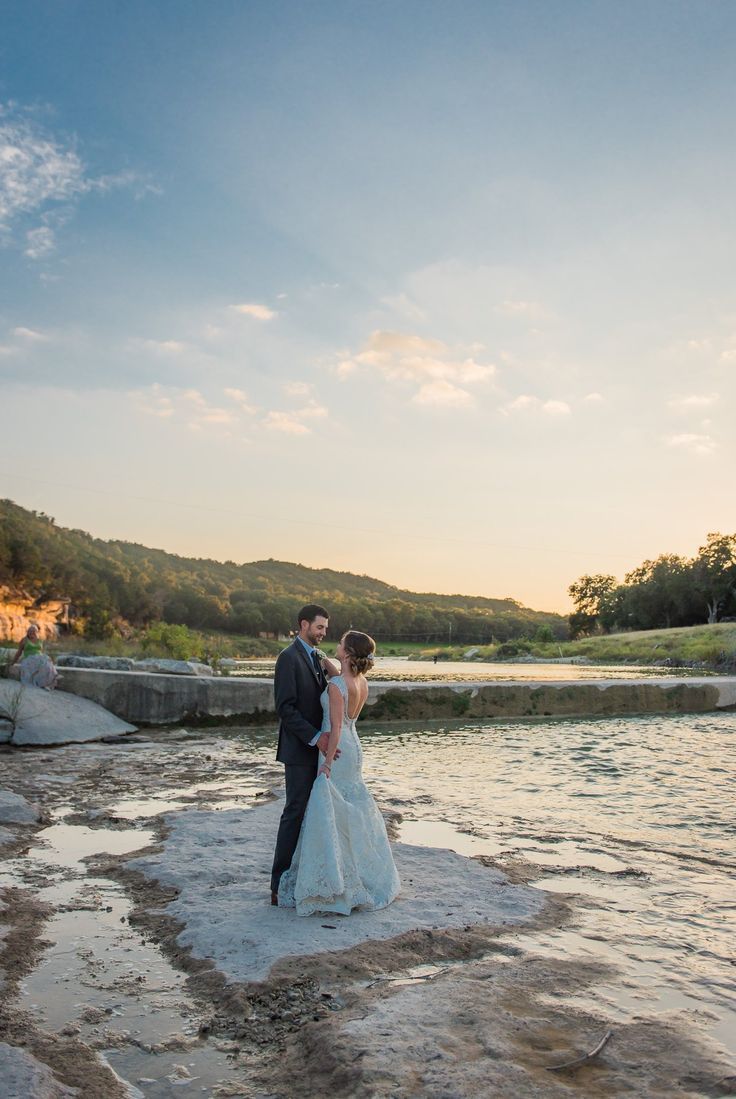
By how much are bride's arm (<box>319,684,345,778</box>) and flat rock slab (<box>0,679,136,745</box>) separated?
942cm

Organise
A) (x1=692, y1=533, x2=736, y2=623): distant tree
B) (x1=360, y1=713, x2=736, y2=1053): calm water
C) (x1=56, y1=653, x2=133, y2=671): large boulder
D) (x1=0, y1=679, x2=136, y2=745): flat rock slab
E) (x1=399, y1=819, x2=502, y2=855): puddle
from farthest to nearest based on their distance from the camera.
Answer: (x1=692, y1=533, x2=736, y2=623): distant tree → (x1=56, y1=653, x2=133, y2=671): large boulder → (x1=0, y1=679, x2=136, y2=745): flat rock slab → (x1=399, y1=819, x2=502, y2=855): puddle → (x1=360, y1=713, x2=736, y2=1053): calm water

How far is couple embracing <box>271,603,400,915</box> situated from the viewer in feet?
19.3

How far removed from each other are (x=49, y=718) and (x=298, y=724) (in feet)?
32.4

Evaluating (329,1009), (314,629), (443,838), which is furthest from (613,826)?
(329,1009)

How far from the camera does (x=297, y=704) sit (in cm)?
615

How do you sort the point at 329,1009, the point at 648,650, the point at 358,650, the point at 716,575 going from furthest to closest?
the point at 716,575
the point at 648,650
the point at 358,650
the point at 329,1009

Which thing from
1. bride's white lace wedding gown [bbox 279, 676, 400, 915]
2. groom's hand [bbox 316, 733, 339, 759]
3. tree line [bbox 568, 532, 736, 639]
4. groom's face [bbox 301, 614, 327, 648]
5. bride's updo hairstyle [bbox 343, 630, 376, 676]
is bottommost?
bride's white lace wedding gown [bbox 279, 676, 400, 915]

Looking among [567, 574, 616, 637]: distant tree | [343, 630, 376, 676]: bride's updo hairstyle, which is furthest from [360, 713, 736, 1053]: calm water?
[567, 574, 616, 637]: distant tree

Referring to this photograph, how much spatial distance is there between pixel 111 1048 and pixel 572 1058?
2.05 m

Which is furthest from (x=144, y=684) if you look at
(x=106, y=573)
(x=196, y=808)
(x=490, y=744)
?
(x=106, y=573)

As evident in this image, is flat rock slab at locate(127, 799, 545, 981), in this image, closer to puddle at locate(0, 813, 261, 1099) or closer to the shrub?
puddle at locate(0, 813, 261, 1099)

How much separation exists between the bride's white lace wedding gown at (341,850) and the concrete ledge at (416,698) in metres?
11.2

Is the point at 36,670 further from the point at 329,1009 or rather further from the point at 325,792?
the point at 329,1009

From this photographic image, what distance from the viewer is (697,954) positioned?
5043 millimetres
